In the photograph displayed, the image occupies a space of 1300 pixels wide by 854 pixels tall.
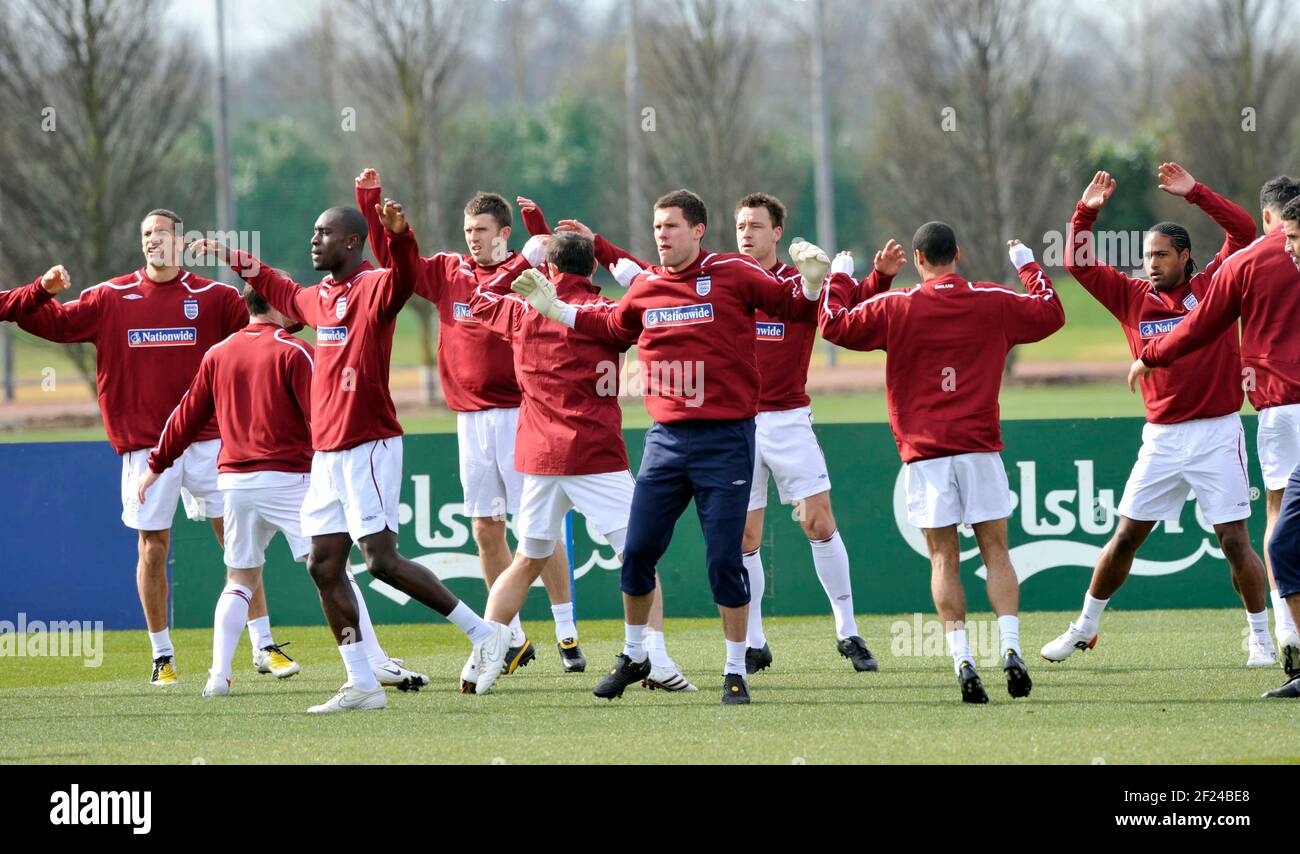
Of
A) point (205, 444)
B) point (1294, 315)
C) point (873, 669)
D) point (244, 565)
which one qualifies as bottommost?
point (873, 669)

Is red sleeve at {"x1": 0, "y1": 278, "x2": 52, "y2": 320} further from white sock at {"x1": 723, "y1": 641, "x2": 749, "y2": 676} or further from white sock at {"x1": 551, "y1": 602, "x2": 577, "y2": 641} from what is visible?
white sock at {"x1": 723, "y1": 641, "x2": 749, "y2": 676}

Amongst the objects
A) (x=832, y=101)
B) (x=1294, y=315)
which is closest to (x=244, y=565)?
(x=1294, y=315)

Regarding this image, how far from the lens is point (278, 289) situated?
336 inches

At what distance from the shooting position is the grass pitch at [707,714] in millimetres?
6559

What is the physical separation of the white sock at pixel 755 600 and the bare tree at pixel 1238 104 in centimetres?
3234

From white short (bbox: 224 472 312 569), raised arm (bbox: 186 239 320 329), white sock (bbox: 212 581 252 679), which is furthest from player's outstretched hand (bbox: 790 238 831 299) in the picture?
white sock (bbox: 212 581 252 679)

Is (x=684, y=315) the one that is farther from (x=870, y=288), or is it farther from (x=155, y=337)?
(x=155, y=337)

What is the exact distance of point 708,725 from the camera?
23.7 feet

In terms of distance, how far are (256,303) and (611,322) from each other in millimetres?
2039

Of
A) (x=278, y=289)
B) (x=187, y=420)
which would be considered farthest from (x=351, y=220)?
(x=187, y=420)

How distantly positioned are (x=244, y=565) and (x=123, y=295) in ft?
6.24

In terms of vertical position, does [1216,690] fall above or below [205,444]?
below
